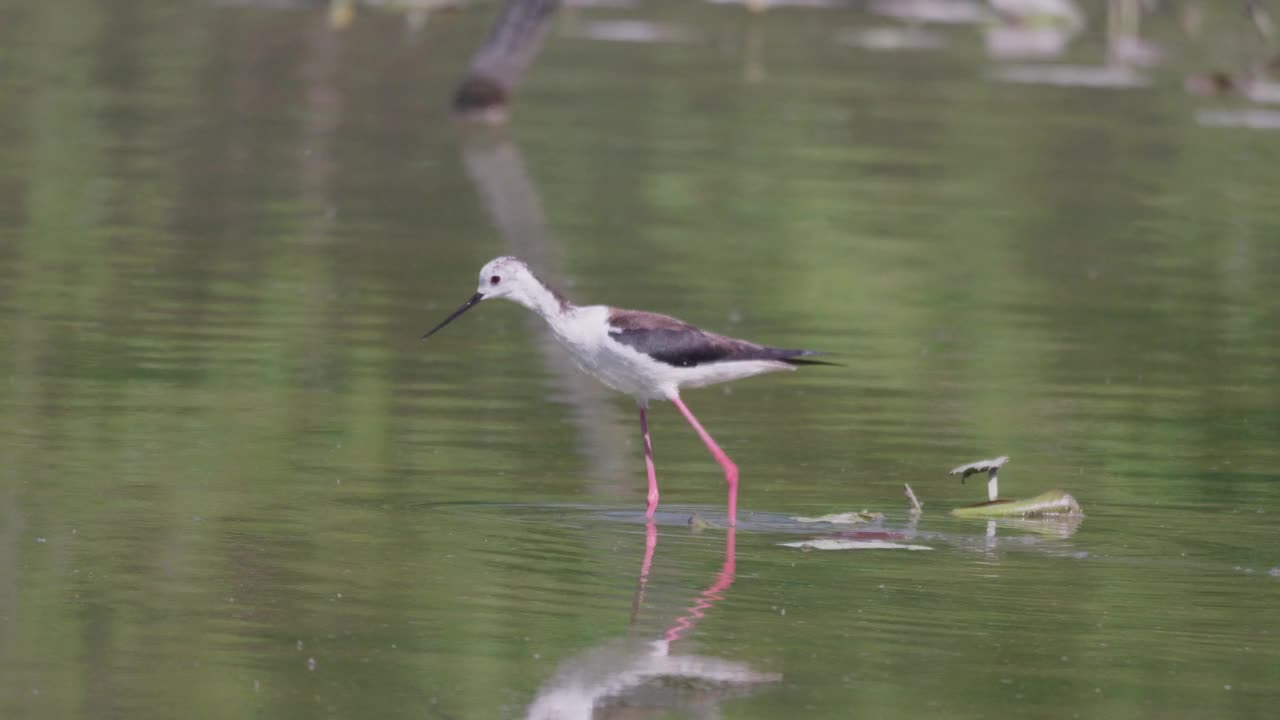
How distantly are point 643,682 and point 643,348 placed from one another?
8.93ft

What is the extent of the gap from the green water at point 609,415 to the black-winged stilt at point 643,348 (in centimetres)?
47

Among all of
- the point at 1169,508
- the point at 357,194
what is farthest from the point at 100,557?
the point at 357,194

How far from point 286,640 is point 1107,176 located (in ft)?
53.5

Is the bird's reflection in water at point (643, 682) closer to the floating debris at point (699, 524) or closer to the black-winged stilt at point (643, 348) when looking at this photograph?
the floating debris at point (699, 524)

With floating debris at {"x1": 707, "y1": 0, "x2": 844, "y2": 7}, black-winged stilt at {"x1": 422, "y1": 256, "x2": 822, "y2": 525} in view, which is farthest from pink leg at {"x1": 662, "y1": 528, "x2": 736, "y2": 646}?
floating debris at {"x1": 707, "y1": 0, "x2": 844, "y2": 7}

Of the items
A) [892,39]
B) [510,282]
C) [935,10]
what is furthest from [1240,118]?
[510,282]

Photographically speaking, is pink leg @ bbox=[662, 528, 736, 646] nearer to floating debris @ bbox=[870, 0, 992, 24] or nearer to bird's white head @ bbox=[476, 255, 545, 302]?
bird's white head @ bbox=[476, 255, 545, 302]

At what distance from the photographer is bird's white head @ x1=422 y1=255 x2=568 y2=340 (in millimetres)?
10367

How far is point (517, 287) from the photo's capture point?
10438mm

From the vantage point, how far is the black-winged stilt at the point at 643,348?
10.2 metres

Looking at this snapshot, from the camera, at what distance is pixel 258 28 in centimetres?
3388

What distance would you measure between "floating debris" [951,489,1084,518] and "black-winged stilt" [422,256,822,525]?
0.85 m

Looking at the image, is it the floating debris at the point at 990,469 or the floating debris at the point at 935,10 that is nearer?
the floating debris at the point at 990,469

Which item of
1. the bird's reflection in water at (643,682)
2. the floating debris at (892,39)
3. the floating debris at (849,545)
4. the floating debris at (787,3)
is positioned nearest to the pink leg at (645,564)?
the bird's reflection in water at (643,682)
